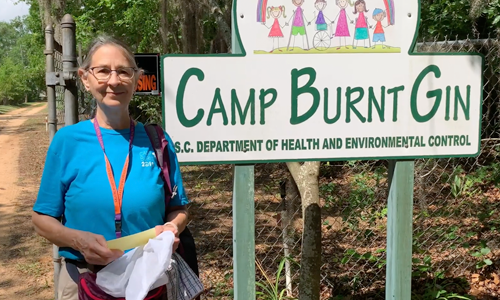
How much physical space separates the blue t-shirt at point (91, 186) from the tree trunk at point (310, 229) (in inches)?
54.3

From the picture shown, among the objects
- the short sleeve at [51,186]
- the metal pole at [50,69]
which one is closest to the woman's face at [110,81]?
the short sleeve at [51,186]

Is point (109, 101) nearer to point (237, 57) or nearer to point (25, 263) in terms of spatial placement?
point (237, 57)

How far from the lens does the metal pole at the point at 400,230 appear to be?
2590 millimetres

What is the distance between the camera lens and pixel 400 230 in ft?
8.55

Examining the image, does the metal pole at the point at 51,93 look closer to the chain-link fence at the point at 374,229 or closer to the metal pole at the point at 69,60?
the metal pole at the point at 69,60

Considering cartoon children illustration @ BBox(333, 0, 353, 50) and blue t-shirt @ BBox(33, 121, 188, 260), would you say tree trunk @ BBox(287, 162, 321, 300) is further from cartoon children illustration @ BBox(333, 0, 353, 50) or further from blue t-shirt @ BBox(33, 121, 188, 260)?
blue t-shirt @ BBox(33, 121, 188, 260)

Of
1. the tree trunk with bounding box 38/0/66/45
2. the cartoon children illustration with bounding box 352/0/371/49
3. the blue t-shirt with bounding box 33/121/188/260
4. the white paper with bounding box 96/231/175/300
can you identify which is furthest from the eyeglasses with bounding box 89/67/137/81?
the tree trunk with bounding box 38/0/66/45

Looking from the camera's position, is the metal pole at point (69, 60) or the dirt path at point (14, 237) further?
the dirt path at point (14, 237)

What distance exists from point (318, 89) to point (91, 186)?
1.23 meters

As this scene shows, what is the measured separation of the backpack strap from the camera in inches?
74.0

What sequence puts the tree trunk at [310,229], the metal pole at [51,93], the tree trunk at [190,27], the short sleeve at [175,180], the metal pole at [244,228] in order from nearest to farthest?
the short sleeve at [175,180]
the metal pole at [244,228]
the metal pole at [51,93]
the tree trunk at [310,229]
the tree trunk at [190,27]

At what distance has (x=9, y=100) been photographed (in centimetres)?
5581

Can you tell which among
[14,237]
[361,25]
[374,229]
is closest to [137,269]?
[361,25]

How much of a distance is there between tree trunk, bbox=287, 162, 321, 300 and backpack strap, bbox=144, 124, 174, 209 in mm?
1283
